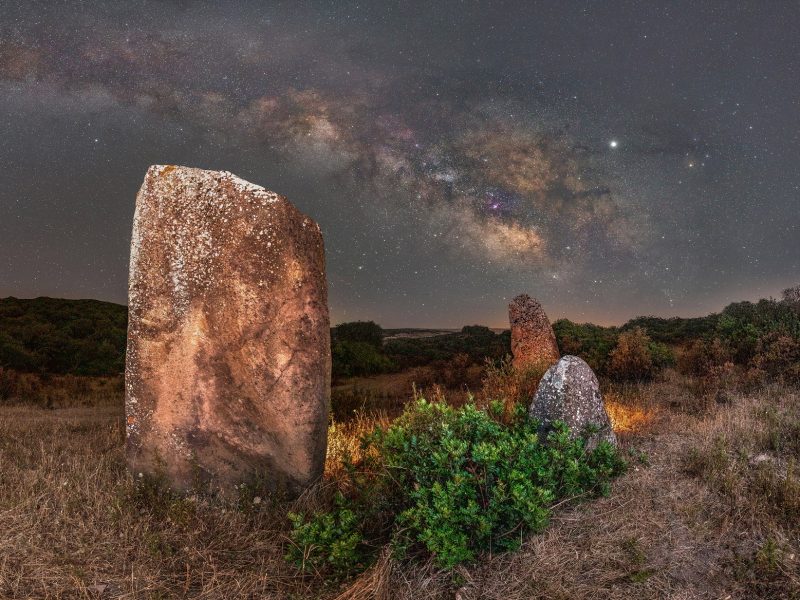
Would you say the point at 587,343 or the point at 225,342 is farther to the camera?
the point at 587,343

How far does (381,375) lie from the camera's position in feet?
74.2

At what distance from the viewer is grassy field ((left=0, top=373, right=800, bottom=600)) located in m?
4.10

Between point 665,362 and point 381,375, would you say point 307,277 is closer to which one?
point 665,362

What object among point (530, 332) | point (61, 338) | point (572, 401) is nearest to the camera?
point (572, 401)

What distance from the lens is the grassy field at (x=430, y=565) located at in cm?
410

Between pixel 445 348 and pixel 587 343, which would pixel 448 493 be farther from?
pixel 445 348

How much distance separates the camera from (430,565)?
4258mm

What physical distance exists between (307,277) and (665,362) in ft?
41.5

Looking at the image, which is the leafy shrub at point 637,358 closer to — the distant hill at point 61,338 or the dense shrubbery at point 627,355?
the dense shrubbery at point 627,355

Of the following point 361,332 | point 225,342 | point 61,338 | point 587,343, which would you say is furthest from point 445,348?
point 225,342

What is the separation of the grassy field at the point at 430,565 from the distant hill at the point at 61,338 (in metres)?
15.6

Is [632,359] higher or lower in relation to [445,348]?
lower

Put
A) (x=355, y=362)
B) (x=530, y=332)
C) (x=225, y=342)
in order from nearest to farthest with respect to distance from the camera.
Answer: (x=225, y=342), (x=530, y=332), (x=355, y=362)

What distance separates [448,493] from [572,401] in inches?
111
